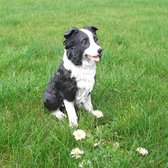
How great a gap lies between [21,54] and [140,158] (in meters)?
3.14

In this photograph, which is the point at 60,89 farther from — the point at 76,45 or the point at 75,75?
the point at 76,45

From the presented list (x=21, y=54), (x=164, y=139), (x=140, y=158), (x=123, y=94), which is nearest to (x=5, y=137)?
(x=140, y=158)

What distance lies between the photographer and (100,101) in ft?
12.6

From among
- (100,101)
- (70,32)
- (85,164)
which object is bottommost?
(100,101)

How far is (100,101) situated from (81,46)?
3.05ft

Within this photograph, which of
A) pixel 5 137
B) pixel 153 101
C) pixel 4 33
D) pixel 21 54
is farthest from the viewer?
pixel 4 33

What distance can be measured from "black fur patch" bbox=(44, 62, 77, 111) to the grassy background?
15 cm

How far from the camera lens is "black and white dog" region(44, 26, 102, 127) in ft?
10.1

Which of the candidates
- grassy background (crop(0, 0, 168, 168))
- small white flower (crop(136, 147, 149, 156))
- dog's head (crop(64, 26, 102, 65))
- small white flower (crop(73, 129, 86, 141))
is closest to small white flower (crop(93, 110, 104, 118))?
grassy background (crop(0, 0, 168, 168))

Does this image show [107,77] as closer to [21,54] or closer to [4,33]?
[21,54]

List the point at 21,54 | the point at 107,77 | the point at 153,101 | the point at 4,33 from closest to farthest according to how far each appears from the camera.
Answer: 1. the point at 153,101
2. the point at 107,77
3. the point at 21,54
4. the point at 4,33

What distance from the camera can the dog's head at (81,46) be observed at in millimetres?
3023

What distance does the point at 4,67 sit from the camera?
497cm

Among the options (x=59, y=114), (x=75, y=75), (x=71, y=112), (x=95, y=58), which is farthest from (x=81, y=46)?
(x=59, y=114)
